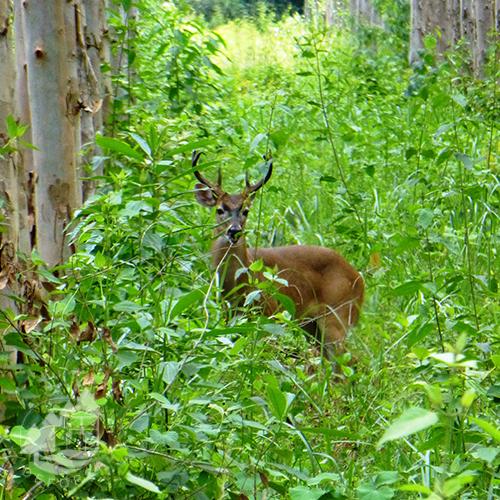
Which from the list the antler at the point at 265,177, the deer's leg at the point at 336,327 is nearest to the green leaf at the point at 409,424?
the antler at the point at 265,177

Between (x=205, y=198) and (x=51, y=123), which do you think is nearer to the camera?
(x=51, y=123)

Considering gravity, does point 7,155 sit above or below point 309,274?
above

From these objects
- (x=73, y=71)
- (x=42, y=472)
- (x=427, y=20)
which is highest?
(x=73, y=71)

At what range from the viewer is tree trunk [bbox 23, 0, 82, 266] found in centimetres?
709

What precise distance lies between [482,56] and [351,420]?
15.6 meters

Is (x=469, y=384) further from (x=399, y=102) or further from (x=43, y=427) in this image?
(x=399, y=102)

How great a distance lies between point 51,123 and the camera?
7.21 metres

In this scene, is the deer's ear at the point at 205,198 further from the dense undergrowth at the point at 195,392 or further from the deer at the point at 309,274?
the dense undergrowth at the point at 195,392

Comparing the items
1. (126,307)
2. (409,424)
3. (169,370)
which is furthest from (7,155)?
(409,424)

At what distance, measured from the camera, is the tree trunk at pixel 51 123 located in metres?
7.09

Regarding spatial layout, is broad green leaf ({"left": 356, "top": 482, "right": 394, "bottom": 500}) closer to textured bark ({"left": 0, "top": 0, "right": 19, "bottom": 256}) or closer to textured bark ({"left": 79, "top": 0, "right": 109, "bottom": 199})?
textured bark ({"left": 0, "top": 0, "right": 19, "bottom": 256})

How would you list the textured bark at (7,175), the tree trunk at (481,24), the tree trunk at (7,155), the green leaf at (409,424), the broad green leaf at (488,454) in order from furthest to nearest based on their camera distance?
the tree trunk at (481,24) < the tree trunk at (7,155) < the textured bark at (7,175) < the broad green leaf at (488,454) < the green leaf at (409,424)

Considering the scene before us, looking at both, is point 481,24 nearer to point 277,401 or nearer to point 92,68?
point 92,68

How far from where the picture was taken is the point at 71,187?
24.0 feet
